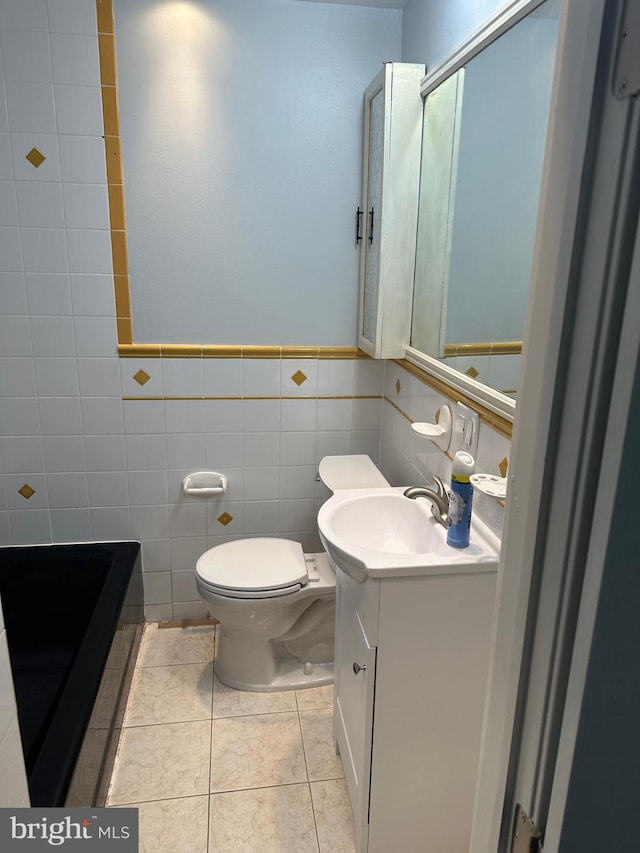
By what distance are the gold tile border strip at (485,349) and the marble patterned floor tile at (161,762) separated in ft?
4.95

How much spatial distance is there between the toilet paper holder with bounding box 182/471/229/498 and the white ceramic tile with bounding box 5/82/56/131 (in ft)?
4.51

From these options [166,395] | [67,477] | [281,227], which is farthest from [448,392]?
[67,477]

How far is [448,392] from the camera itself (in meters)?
1.81

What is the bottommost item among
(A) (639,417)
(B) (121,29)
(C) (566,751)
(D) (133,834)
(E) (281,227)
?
(D) (133,834)

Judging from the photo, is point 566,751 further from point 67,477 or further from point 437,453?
point 67,477

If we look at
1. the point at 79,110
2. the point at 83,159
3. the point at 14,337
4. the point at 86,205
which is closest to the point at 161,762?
the point at 14,337

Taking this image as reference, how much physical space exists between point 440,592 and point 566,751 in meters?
0.88

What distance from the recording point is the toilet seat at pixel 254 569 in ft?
6.92

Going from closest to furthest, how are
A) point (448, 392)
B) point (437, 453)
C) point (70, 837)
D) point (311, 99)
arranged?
point (70, 837) < point (448, 392) < point (437, 453) < point (311, 99)

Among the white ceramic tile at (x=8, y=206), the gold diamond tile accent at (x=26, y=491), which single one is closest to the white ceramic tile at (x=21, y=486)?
the gold diamond tile accent at (x=26, y=491)

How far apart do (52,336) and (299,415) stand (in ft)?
3.30

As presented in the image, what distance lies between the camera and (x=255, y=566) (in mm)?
2229

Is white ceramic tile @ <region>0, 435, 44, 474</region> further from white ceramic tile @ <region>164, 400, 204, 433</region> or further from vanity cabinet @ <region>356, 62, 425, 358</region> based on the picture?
vanity cabinet @ <region>356, 62, 425, 358</region>

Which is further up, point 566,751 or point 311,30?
point 311,30
